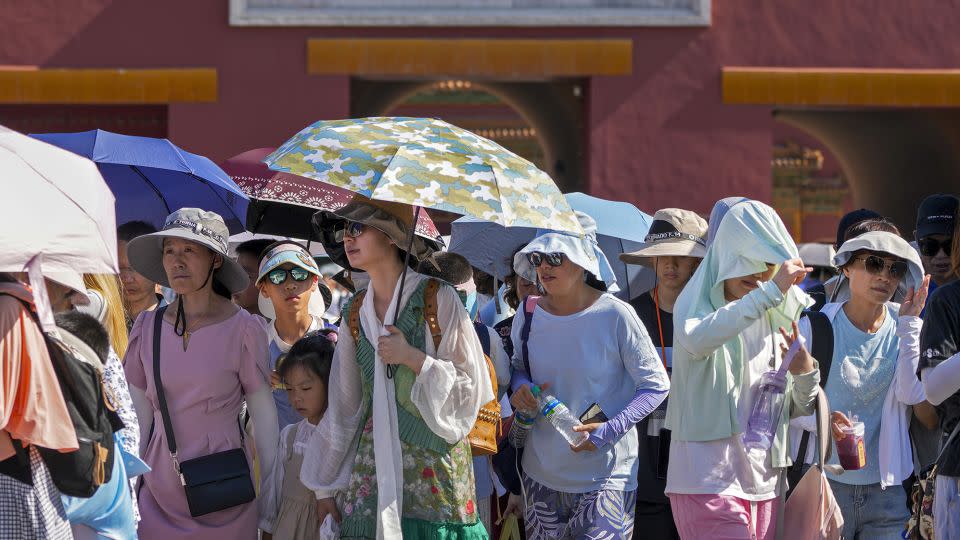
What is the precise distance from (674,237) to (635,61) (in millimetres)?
8937

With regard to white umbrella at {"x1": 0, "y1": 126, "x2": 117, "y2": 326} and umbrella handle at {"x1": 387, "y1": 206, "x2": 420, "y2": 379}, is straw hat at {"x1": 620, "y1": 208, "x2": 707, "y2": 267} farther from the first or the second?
white umbrella at {"x1": 0, "y1": 126, "x2": 117, "y2": 326}

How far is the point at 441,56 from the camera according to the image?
1466cm

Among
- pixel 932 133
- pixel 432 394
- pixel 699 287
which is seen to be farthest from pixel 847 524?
pixel 932 133

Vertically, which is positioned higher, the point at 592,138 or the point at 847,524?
the point at 592,138

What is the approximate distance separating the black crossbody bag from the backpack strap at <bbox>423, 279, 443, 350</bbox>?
101 cm

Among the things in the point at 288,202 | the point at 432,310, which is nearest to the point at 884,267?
the point at 432,310

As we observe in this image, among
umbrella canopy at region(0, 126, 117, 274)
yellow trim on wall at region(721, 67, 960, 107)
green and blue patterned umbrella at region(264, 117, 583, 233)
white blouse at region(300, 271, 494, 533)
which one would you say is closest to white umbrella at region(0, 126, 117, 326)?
umbrella canopy at region(0, 126, 117, 274)

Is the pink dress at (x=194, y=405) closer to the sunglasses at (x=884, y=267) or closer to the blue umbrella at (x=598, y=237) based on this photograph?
the blue umbrella at (x=598, y=237)

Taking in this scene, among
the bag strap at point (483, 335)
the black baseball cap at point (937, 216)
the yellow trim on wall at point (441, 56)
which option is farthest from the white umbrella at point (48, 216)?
the yellow trim on wall at point (441, 56)

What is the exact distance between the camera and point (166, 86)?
48.1 ft

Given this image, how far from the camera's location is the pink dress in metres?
5.16

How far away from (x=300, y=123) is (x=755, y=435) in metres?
10.3

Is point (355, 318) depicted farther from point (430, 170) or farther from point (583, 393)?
point (583, 393)

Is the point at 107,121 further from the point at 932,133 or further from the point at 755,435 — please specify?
the point at 755,435
